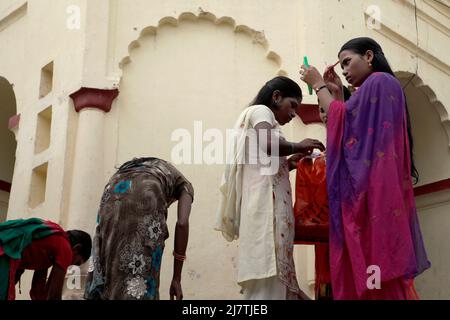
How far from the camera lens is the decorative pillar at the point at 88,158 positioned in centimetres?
569

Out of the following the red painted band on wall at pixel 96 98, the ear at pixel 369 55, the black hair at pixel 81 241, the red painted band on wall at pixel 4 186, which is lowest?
the black hair at pixel 81 241

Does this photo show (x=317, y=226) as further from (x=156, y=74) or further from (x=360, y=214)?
(x=156, y=74)

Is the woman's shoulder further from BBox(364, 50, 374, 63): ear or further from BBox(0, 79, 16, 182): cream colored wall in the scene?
BBox(0, 79, 16, 182): cream colored wall

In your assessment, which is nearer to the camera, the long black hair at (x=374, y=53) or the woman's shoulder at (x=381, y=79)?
the woman's shoulder at (x=381, y=79)

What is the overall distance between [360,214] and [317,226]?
1.54ft

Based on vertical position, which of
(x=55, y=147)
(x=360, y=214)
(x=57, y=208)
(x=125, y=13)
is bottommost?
(x=360, y=214)

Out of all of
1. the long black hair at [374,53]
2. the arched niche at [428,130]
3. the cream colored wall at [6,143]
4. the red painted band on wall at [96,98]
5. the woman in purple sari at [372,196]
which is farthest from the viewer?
the cream colored wall at [6,143]

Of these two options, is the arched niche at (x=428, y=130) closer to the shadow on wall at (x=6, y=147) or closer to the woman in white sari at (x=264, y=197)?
the woman in white sari at (x=264, y=197)

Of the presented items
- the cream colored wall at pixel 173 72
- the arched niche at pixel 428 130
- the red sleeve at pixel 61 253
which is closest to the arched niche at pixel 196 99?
the cream colored wall at pixel 173 72

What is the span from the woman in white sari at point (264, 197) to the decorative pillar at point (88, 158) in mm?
2268

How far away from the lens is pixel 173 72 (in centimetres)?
629

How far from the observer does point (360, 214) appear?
329 centimetres

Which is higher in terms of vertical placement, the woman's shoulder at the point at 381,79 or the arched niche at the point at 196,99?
the arched niche at the point at 196,99
